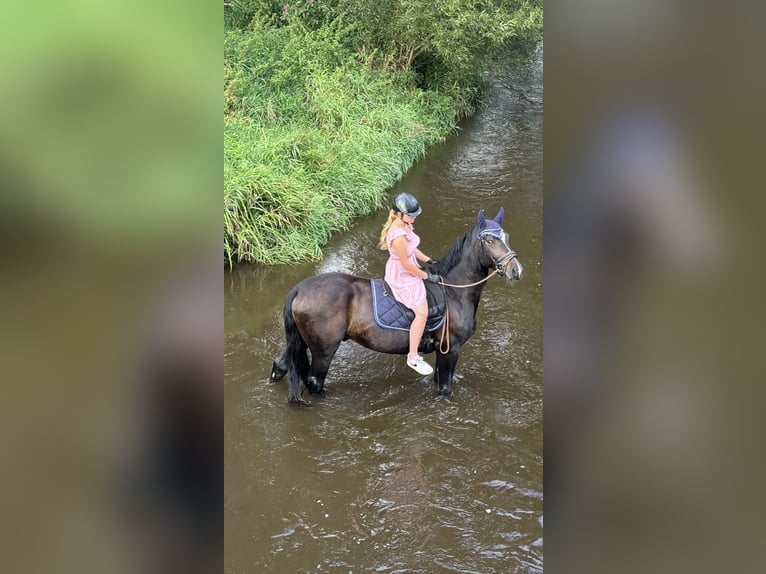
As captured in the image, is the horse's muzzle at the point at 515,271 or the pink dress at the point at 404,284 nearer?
the horse's muzzle at the point at 515,271

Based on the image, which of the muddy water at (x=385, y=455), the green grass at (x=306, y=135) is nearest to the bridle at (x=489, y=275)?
the muddy water at (x=385, y=455)

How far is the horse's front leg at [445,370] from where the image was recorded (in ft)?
17.2

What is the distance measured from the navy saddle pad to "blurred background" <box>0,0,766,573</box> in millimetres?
4020

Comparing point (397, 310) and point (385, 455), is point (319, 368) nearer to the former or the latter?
point (397, 310)

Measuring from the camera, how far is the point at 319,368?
523 centimetres

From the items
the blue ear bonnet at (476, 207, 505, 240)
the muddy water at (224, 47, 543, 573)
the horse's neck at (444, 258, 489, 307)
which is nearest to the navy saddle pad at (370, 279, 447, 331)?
the horse's neck at (444, 258, 489, 307)

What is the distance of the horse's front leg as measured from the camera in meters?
5.25

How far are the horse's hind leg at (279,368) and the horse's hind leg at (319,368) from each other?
25 centimetres

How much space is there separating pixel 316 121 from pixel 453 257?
279 inches
